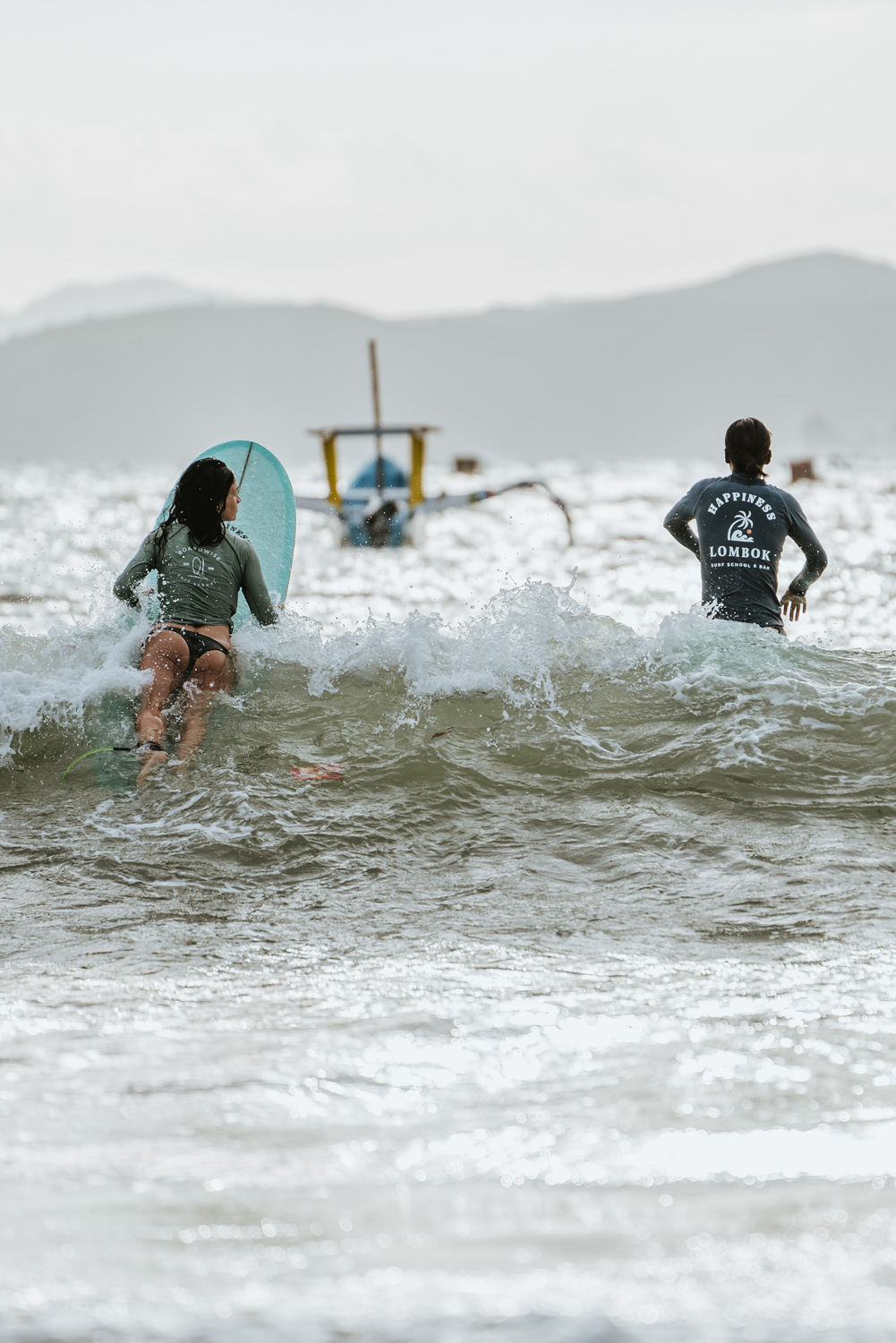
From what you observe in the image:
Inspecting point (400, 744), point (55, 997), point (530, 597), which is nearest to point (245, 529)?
point (530, 597)

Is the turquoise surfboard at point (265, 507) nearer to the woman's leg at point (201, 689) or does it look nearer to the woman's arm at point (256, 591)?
the woman's arm at point (256, 591)

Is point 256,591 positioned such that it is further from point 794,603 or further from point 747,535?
point 794,603

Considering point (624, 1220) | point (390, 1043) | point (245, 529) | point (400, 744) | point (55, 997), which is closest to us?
point (624, 1220)

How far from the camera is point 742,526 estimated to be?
579 centimetres

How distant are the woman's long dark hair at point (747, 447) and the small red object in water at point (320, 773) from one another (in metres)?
2.39

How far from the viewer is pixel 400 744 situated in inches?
213

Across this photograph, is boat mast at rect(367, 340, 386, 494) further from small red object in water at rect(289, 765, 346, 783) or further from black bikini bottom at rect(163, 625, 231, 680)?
small red object in water at rect(289, 765, 346, 783)

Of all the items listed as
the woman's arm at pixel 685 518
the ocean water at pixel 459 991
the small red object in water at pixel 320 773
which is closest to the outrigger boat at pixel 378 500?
the woman's arm at pixel 685 518

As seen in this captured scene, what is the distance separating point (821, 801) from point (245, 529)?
408 cm

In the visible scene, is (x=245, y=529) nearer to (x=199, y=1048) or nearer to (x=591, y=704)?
(x=591, y=704)

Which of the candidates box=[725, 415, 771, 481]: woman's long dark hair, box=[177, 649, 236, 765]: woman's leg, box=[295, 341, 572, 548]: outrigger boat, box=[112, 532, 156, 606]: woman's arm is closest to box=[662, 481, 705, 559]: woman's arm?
box=[725, 415, 771, 481]: woman's long dark hair

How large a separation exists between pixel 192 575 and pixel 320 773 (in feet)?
3.92

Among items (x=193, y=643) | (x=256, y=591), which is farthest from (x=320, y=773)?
(x=256, y=591)

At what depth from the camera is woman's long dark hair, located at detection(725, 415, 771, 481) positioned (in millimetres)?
5629
